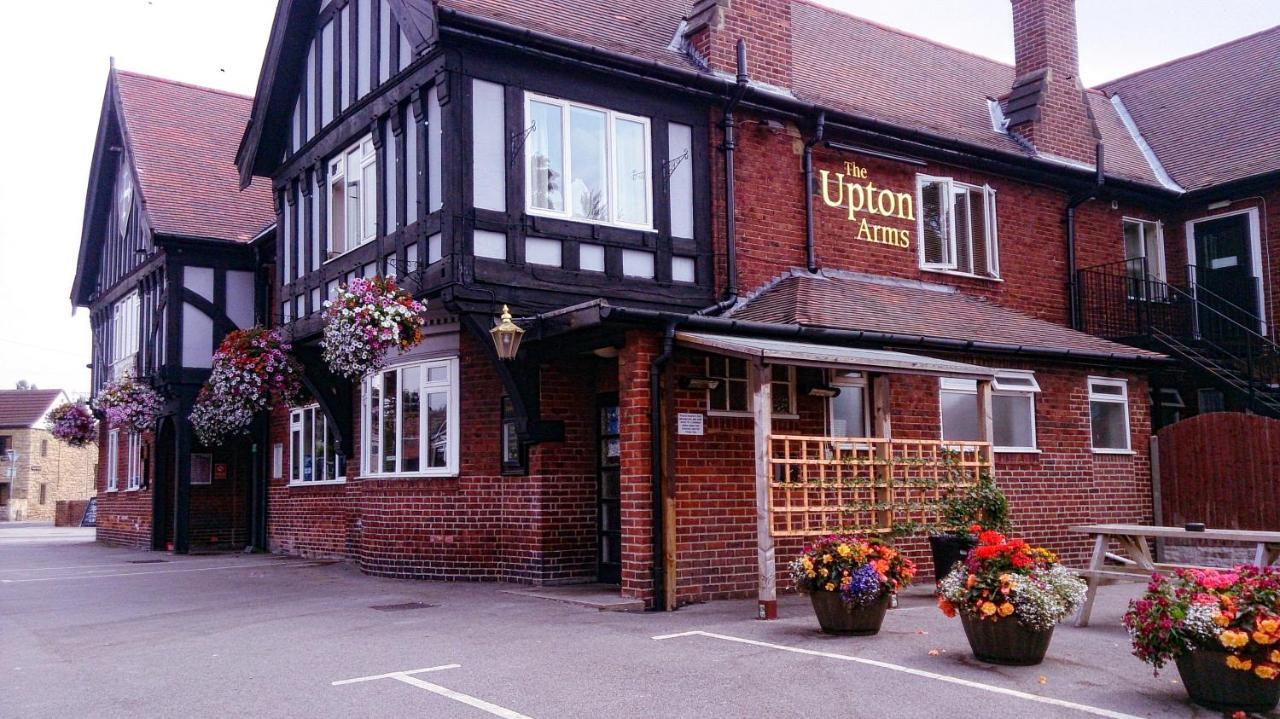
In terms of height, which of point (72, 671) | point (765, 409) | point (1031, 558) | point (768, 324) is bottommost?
point (72, 671)

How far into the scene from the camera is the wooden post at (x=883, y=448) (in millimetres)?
11328

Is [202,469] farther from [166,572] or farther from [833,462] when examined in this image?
[833,462]

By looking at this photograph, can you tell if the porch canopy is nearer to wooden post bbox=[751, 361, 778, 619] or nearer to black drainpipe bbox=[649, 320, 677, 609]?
wooden post bbox=[751, 361, 778, 619]

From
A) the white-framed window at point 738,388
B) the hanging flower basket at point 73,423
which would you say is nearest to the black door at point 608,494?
the white-framed window at point 738,388

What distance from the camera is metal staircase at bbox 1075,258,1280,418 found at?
55.6ft

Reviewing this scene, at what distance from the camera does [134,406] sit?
72.0 ft

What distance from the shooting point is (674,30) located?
50.2ft

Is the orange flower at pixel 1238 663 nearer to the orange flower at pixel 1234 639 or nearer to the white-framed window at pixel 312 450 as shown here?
the orange flower at pixel 1234 639

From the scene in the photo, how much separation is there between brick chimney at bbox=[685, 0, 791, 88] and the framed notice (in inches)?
537

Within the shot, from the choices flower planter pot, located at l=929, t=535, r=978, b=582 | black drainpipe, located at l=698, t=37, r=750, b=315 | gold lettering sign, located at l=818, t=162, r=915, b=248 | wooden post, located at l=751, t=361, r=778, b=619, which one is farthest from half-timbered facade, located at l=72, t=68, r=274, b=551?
flower planter pot, located at l=929, t=535, r=978, b=582

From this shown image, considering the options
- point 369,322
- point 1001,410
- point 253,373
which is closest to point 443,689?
point 369,322

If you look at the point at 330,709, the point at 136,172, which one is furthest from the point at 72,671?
the point at 136,172

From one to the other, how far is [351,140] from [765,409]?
25.9 ft

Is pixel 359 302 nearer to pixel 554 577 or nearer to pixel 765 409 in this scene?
pixel 554 577
